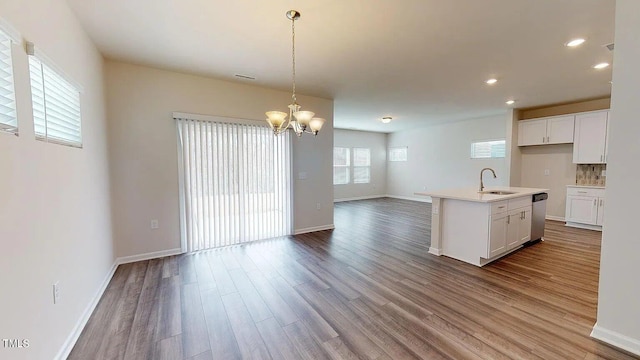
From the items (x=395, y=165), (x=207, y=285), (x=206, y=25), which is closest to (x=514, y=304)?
(x=207, y=285)

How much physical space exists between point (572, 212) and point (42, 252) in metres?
7.75

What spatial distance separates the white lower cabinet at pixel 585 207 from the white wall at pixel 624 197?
419 centimetres

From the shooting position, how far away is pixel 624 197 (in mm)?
1800

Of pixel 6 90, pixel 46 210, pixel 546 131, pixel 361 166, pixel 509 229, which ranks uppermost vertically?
pixel 546 131

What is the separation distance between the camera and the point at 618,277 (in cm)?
184

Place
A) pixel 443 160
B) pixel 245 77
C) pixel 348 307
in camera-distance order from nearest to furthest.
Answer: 1. pixel 348 307
2. pixel 245 77
3. pixel 443 160

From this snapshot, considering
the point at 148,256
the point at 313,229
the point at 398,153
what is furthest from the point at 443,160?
the point at 148,256

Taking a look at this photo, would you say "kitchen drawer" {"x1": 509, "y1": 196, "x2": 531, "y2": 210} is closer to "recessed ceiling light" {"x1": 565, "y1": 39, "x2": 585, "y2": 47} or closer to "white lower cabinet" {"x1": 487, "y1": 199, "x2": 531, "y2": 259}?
"white lower cabinet" {"x1": 487, "y1": 199, "x2": 531, "y2": 259}

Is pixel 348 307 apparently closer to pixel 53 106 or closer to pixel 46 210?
pixel 46 210

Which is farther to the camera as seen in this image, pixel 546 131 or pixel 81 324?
pixel 546 131

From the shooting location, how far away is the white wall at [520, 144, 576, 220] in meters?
5.59

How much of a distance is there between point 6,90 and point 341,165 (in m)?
8.20

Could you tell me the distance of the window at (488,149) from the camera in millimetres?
6934

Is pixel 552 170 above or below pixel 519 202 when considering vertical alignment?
above
